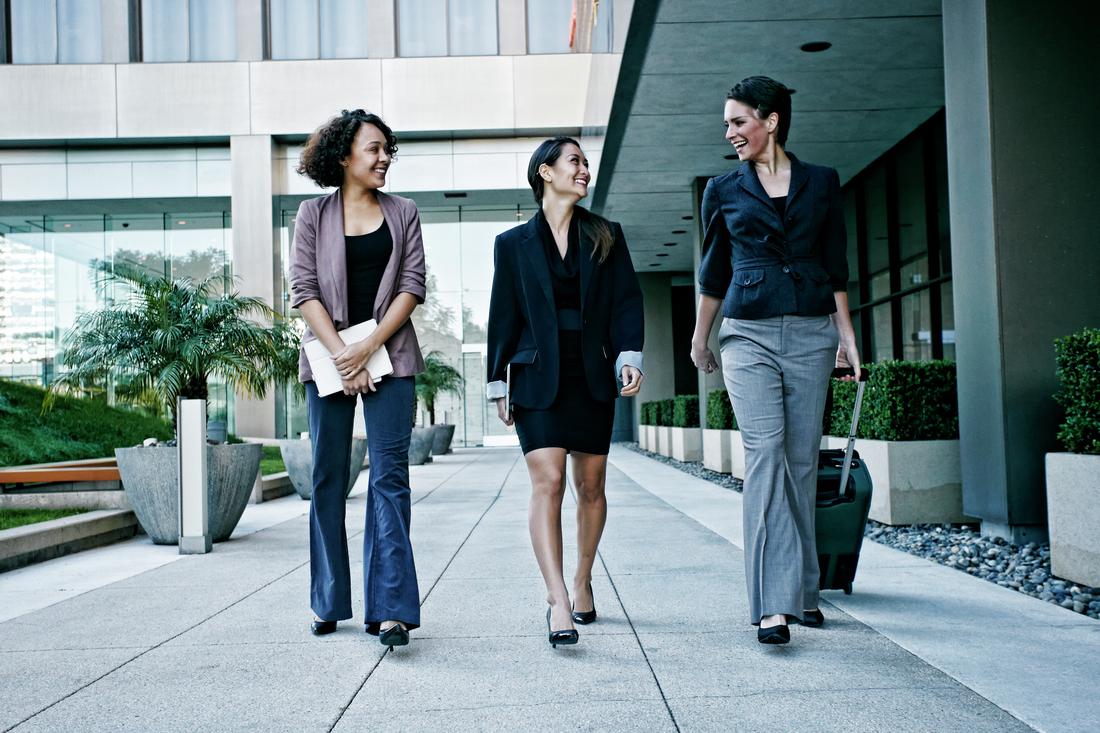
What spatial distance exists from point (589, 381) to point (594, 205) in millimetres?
15251

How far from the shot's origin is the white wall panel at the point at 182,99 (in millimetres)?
25328

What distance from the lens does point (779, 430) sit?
3490mm

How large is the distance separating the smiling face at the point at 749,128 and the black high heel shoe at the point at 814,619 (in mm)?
1729

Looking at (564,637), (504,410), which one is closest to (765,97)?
(504,410)

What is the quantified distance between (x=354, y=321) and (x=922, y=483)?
15.1 ft

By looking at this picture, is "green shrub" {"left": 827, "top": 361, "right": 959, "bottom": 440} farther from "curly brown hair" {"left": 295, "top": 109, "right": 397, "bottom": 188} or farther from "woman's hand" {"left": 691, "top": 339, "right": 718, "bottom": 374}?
"curly brown hair" {"left": 295, "top": 109, "right": 397, "bottom": 188}

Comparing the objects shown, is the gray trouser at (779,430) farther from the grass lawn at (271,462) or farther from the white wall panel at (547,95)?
the white wall panel at (547,95)

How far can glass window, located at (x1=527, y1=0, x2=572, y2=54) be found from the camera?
85.9 feet

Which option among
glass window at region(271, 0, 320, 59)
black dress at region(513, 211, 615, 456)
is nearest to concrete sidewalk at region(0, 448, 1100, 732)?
black dress at region(513, 211, 615, 456)

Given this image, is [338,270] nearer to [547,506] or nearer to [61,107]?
[547,506]

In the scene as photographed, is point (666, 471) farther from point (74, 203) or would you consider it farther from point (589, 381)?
point (74, 203)

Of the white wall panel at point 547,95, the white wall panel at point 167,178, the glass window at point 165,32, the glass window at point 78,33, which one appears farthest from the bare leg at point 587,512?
the glass window at point 78,33

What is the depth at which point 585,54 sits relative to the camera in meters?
25.1

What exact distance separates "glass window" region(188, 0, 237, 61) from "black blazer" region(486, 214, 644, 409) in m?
25.4
